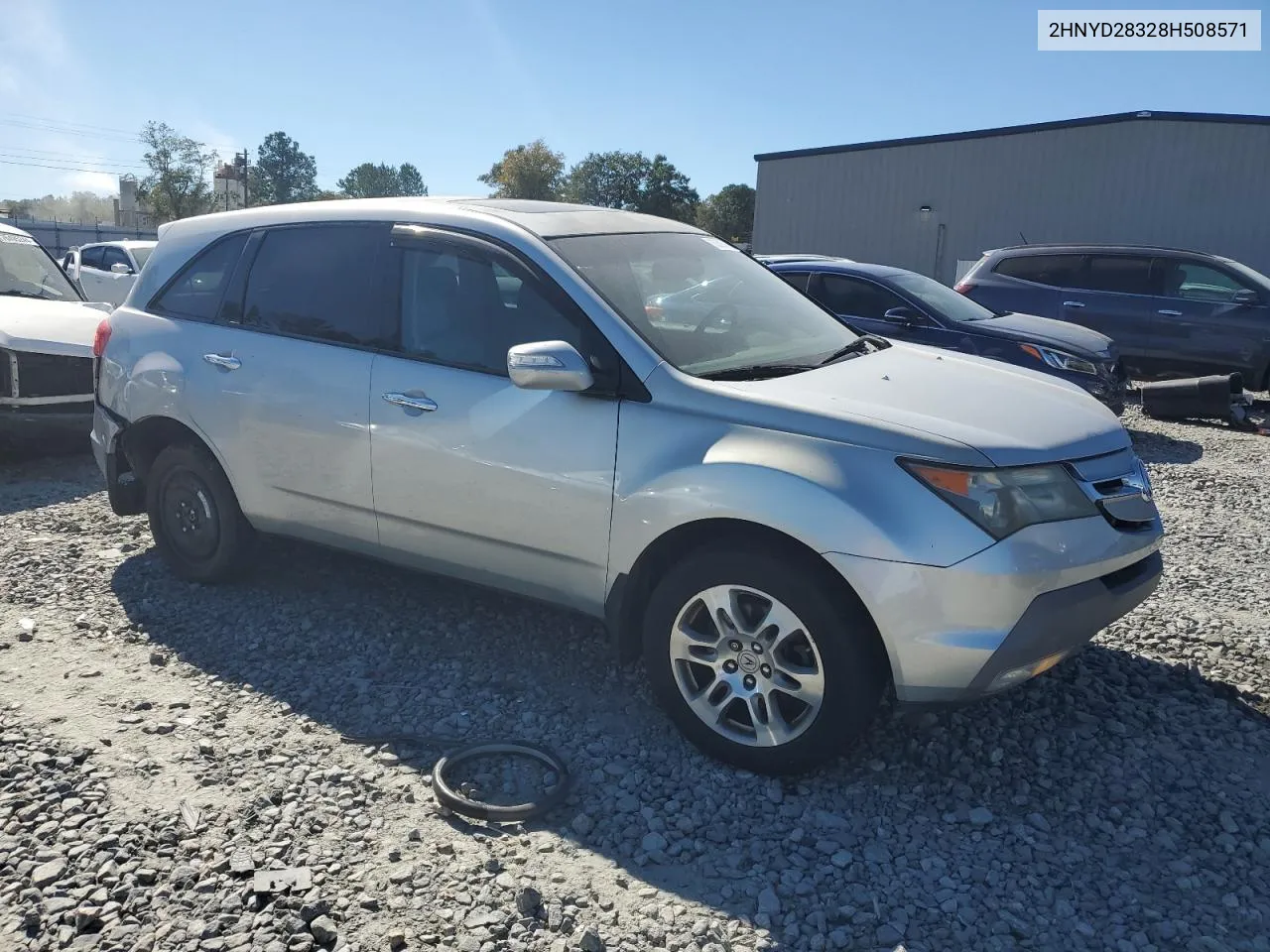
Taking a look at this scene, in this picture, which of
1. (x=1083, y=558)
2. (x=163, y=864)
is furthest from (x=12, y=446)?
(x=1083, y=558)

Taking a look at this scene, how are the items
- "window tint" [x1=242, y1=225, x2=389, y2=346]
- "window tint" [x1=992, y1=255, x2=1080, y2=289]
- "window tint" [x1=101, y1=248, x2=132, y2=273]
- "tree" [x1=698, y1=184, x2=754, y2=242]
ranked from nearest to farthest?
"window tint" [x1=242, y1=225, x2=389, y2=346] → "window tint" [x1=992, y1=255, x2=1080, y2=289] → "window tint" [x1=101, y1=248, x2=132, y2=273] → "tree" [x1=698, y1=184, x2=754, y2=242]

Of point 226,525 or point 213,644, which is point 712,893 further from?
point 226,525

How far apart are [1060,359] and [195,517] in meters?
7.33

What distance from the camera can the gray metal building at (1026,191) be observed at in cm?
2144

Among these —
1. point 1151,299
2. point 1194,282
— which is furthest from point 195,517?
point 1194,282

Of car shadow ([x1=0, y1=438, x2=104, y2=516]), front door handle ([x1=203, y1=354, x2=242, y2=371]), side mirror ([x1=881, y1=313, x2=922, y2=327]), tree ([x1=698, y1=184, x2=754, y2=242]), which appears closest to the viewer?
front door handle ([x1=203, y1=354, x2=242, y2=371])

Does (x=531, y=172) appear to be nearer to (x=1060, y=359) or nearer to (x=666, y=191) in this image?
(x=666, y=191)

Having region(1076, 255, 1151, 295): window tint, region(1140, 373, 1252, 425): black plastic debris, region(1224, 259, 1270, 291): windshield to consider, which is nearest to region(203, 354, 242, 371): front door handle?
region(1140, 373, 1252, 425): black plastic debris

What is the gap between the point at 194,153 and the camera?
73.4 metres

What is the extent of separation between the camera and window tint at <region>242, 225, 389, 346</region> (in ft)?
13.8

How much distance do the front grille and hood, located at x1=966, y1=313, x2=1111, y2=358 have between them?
7.39 metres

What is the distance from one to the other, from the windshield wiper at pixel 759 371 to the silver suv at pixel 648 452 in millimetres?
18

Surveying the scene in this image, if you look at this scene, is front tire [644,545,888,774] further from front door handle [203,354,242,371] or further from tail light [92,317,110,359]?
tail light [92,317,110,359]

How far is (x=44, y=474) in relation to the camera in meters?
7.30
